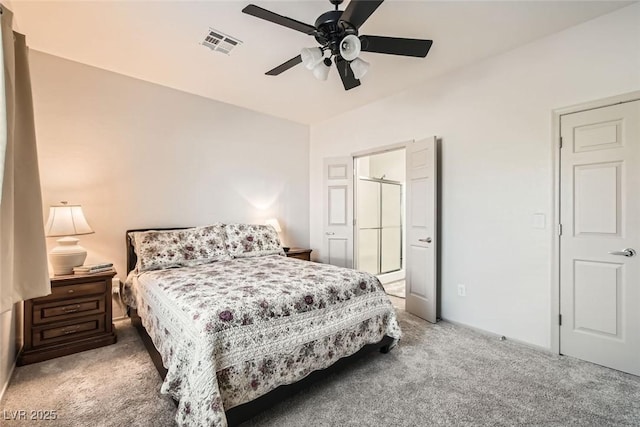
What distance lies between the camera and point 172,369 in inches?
65.1

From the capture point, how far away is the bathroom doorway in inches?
204

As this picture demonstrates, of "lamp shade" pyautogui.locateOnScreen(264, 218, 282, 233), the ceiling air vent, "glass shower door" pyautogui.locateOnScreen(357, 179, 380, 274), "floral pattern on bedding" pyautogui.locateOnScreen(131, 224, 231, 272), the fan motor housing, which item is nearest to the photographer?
the fan motor housing

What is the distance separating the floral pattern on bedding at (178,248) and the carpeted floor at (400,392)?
80 centimetres

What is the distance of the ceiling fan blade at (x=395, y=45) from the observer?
78.5 inches

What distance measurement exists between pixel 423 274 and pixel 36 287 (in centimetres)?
323

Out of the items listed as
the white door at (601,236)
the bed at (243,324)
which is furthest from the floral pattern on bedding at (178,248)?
the white door at (601,236)

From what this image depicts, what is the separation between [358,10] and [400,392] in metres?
2.41

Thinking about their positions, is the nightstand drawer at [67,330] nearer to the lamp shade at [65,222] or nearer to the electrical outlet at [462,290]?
the lamp shade at [65,222]

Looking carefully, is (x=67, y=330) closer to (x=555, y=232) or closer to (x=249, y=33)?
(x=249, y=33)

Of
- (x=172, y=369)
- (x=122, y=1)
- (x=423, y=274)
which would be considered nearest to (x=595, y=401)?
(x=423, y=274)

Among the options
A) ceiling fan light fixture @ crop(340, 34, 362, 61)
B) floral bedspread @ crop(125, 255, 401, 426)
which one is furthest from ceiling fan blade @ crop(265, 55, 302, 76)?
floral bedspread @ crop(125, 255, 401, 426)

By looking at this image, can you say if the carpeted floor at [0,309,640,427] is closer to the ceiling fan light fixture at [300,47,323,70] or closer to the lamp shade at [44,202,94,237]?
the lamp shade at [44,202,94,237]

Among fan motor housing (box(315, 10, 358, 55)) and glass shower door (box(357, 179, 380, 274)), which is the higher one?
fan motor housing (box(315, 10, 358, 55))

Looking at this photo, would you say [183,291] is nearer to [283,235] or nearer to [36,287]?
[36,287]
